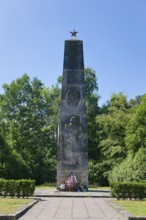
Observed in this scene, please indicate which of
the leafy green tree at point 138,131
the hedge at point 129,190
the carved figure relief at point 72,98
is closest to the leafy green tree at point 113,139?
the leafy green tree at point 138,131

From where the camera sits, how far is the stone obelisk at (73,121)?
24750 millimetres

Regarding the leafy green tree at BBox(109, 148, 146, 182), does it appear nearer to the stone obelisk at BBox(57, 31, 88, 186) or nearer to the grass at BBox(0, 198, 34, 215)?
the stone obelisk at BBox(57, 31, 88, 186)

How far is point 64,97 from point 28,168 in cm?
1298

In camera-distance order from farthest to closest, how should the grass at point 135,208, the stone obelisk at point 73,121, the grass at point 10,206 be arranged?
the stone obelisk at point 73,121 < the grass at point 135,208 < the grass at point 10,206

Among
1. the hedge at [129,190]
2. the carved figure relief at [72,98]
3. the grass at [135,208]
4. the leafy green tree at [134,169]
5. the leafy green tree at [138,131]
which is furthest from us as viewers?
the leafy green tree at [138,131]

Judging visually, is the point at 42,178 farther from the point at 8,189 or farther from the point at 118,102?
the point at 8,189

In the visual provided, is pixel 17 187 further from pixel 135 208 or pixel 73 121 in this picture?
pixel 73 121

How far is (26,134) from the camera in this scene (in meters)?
43.5

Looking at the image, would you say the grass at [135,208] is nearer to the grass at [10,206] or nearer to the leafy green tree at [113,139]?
the grass at [10,206]

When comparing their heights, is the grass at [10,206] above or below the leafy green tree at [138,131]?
below

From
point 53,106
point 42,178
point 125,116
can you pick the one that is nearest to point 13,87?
point 53,106

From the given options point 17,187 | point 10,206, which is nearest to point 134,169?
point 17,187

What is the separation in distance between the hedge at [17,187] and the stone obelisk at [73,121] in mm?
6525

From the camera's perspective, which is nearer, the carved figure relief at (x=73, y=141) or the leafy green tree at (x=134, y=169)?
the carved figure relief at (x=73, y=141)
